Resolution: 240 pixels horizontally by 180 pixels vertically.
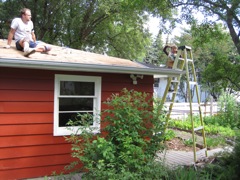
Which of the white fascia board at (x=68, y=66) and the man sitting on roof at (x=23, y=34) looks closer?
the white fascia board at (x=68, y=66)

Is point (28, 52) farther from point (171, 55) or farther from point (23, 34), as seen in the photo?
point (171, 55)

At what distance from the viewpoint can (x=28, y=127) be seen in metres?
4.88

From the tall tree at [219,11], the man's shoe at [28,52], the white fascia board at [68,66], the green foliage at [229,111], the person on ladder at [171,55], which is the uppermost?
the tall tree at [219,11]

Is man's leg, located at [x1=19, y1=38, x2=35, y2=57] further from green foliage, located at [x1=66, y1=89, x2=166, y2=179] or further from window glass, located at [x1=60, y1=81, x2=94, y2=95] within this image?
green foliage, located at [x1=66, y1=89, x2=166, y2=179]

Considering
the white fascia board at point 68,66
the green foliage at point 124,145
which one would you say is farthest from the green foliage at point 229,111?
Result: the green foliage at point 124,145

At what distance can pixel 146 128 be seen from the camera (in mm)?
4102

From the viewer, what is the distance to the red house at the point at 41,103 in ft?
15.3

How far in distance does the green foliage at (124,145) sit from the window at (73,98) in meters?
1.19

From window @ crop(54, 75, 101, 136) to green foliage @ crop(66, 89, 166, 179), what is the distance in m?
1.19

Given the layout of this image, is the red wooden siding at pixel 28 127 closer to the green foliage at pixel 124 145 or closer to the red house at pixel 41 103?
the red house at pixel 41 103

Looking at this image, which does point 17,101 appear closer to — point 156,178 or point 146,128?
point 146,128

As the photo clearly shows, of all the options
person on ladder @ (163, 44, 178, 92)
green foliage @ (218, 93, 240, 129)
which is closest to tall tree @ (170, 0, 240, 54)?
person on ladder @ (163, 44, 178, 92)

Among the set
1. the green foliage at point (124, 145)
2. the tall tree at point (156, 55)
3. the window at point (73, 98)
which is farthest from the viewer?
the tall tree at point (156, 55)

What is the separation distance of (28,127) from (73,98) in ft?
3.51
